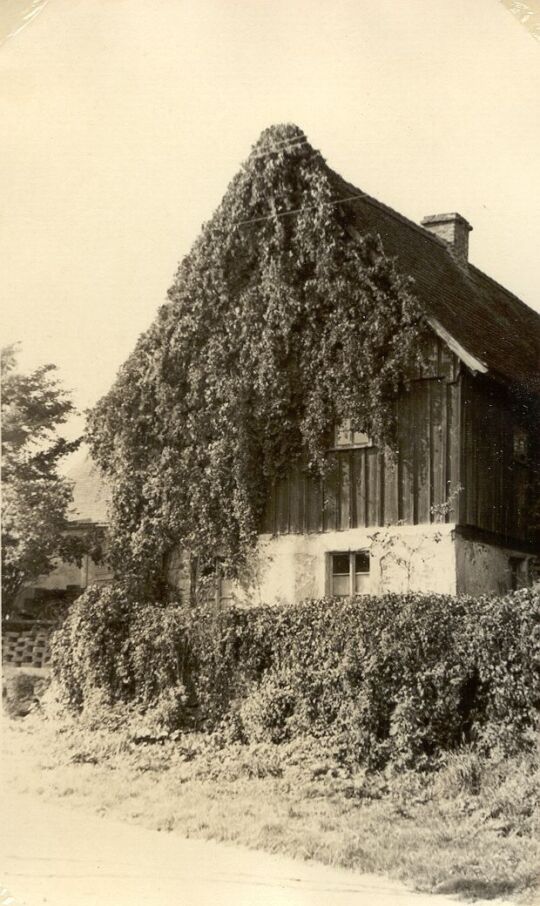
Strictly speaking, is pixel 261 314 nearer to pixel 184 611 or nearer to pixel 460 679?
pixel 184 611

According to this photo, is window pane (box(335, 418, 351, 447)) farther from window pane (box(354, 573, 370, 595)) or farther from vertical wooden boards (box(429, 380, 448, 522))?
window pane (box(354, 573, 370, 595))

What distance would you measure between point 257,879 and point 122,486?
5414mm

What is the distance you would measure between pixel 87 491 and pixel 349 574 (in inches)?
124

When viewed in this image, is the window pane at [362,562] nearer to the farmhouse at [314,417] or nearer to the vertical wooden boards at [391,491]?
the farmhouse at [314,417]

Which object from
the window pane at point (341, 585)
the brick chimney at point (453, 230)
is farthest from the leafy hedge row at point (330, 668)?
the brick chimney at point (453, 230)

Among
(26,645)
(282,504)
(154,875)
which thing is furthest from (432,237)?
(154,875)

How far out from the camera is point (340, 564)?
1158 centimetres

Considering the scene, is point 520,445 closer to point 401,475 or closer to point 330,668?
point 401,475

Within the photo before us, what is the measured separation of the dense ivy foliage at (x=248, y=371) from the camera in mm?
11016

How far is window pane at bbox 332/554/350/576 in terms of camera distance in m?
11.5

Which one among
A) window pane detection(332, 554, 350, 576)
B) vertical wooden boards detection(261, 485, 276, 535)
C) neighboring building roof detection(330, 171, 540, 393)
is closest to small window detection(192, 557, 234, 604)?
vertical wooden boards detection(261, 485, 276, 535)

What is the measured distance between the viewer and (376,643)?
9.71 m

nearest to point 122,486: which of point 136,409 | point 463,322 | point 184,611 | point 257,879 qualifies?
point 136,409

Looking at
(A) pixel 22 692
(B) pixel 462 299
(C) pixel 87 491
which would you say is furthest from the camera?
(B) pixel 462 299
